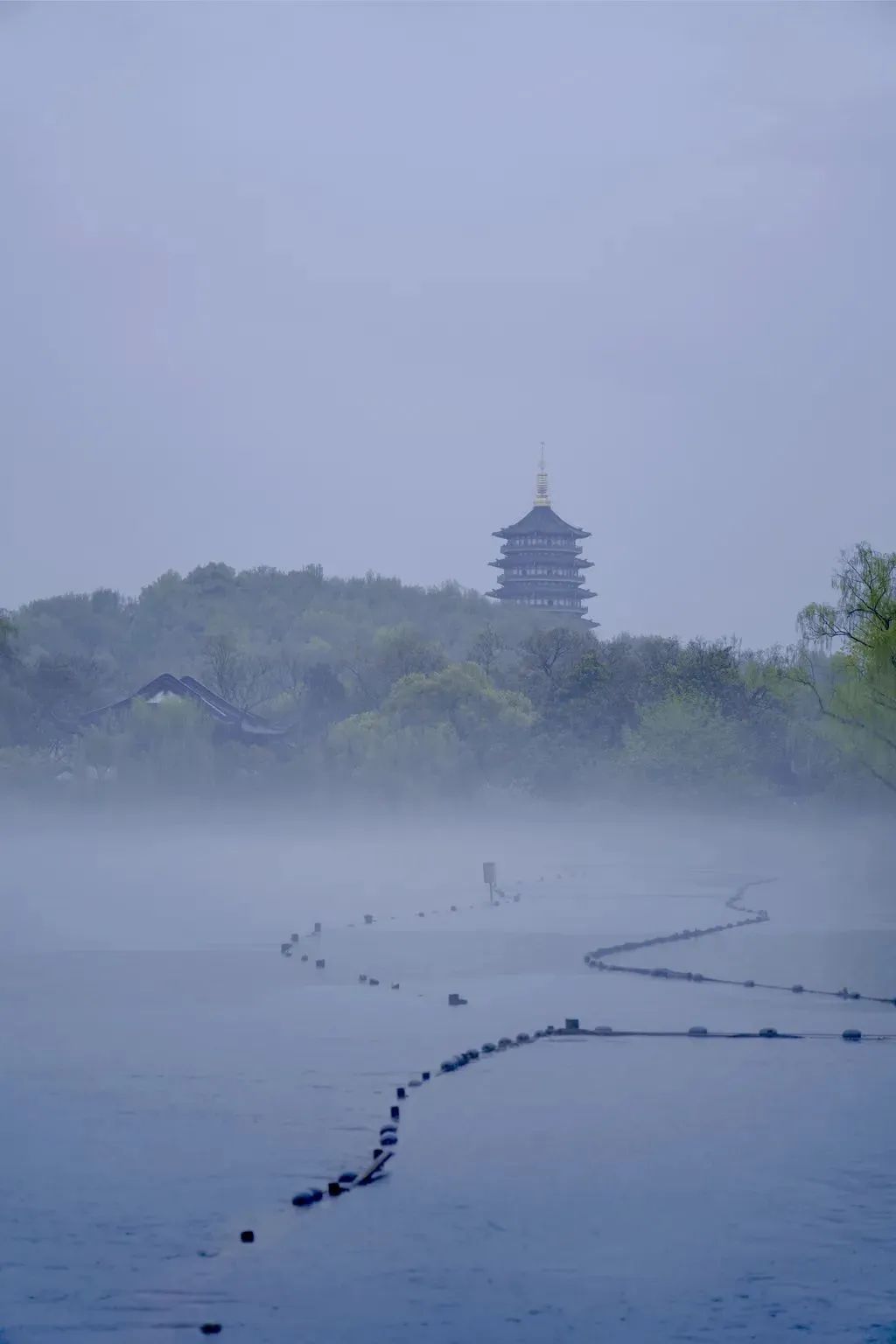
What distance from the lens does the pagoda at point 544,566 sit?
287 feet

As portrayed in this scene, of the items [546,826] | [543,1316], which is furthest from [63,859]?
[543,1316]

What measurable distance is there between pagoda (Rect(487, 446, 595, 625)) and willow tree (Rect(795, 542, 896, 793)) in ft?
176

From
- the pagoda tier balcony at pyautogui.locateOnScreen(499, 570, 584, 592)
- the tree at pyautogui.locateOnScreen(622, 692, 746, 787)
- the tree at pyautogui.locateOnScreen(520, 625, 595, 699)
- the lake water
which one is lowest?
the lake water

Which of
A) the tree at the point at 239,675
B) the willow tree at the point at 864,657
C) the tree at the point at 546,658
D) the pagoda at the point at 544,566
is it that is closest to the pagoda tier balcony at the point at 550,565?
the pagoda at the point at 544,566

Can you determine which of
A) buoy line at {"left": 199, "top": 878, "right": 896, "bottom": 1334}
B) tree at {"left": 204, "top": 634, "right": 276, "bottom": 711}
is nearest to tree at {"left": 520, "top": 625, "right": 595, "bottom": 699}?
tree at {"left": 204, "top": 634, "right": 276, "bottom": 711}

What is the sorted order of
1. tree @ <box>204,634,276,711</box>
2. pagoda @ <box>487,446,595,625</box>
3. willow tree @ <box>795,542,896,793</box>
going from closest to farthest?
willow tree @ <box>795,542,896,793</box> < tree @ <box>204,634,276,711</box> < pagoda @ <box>487,446,595,625</box>

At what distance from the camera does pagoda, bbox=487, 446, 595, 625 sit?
8738cm

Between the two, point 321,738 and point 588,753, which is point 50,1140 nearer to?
point 588,753

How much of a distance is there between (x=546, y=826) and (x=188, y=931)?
2677 cm

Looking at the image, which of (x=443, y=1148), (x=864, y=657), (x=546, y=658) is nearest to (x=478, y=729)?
(x=546, y=658)

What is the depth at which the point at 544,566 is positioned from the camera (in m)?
88.1

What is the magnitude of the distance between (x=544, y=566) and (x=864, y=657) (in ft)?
183

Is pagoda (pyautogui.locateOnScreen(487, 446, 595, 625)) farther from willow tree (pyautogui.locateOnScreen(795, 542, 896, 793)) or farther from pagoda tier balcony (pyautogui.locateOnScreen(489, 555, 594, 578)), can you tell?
willow tree (pyautogui.locateOnScreen(795, 542, 896, 793))

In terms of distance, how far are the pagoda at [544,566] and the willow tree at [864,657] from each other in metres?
53.7
